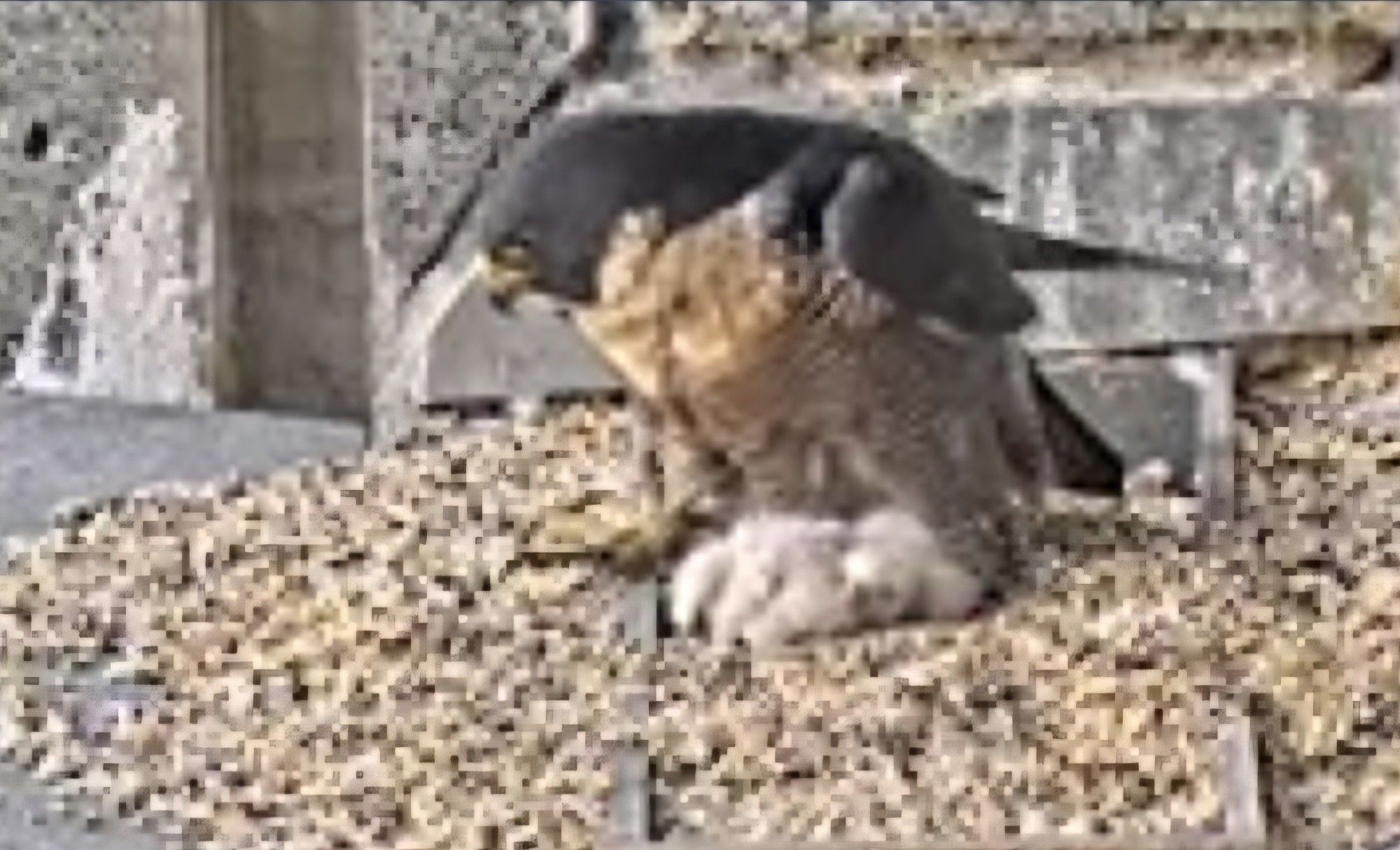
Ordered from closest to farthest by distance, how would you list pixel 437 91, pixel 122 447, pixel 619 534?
pixel 619 534 → pixel 122 447 → pixel 437 91

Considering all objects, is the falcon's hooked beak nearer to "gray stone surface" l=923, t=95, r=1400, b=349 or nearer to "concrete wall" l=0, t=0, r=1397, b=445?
"concrete wall" l=0, t=0, r=1397, b=445

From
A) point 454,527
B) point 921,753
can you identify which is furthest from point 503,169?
point 921,753

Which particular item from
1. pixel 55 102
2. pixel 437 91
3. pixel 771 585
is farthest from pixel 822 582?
pixel 55 102

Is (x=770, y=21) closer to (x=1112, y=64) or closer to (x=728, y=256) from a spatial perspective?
(x=1112, y=64)

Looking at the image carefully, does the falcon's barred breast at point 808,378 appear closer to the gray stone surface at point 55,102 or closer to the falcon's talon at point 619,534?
the falcon's talon at point 619,534

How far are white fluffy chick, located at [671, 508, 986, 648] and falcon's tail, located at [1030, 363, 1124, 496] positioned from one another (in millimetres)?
303

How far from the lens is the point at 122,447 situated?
5250 millimetres

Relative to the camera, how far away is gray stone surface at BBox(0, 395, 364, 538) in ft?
16.5

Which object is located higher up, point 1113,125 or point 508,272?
point 1113,125

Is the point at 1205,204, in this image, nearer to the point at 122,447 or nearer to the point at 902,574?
the point at 902,574

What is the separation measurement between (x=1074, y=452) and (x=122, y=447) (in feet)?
4.11

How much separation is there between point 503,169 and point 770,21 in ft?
2.29

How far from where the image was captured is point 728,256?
4188 mm

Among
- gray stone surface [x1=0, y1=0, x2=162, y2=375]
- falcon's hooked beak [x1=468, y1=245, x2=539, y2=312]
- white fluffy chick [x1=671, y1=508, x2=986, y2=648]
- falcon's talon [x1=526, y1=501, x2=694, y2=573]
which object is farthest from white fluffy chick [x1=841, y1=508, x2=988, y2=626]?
gray stone surface [x1=0, y1=0, x2=162, y2=375]
